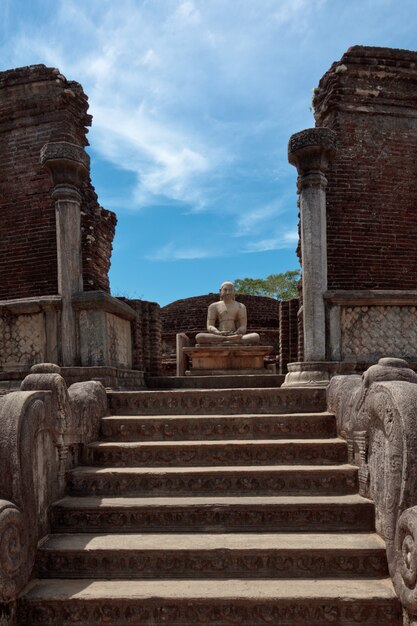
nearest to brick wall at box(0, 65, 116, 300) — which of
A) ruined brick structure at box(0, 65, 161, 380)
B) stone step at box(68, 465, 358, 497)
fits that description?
ruined brick structure at box(0, 65, 161, 380)

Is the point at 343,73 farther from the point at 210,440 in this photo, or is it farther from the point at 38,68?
the point at 210,440

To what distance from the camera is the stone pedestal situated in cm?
755

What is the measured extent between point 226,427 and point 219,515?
95 centimetres

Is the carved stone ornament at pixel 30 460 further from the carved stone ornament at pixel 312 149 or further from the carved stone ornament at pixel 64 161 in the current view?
the carved stone ornament at pixel 312 149

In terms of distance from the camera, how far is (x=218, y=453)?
11.8 feet

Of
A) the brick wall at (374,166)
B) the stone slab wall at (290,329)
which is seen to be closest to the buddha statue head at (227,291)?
the stone slab wall at (290,329)

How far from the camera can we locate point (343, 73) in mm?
7586

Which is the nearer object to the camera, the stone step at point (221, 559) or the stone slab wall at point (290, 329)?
the stone step at point (221, 559)

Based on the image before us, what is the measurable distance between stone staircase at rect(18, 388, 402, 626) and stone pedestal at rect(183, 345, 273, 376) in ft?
11.7

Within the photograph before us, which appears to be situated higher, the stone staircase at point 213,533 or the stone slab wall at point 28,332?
the stone slab wall at point 28,332

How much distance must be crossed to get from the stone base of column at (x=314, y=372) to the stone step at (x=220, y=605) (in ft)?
7.44

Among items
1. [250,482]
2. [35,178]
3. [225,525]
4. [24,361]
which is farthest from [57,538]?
[35,178]

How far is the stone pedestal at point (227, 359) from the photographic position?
755 centimetres

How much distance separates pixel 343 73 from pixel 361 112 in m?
0.70
